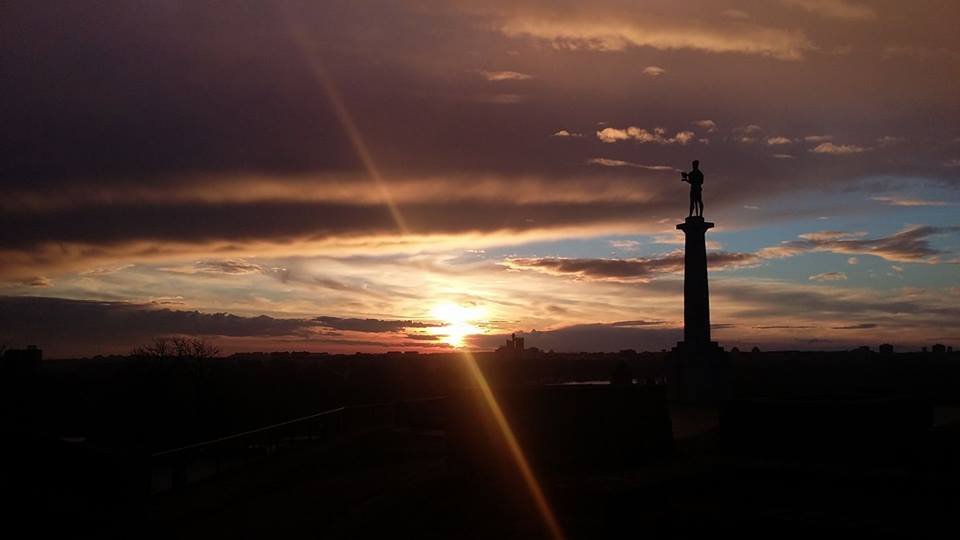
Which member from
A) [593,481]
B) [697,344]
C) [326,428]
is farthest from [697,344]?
[593,481]

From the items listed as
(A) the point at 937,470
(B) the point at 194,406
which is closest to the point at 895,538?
(A) the point at 937,470

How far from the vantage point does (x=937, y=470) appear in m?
13.1

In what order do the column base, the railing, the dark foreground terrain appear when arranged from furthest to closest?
the column base
the railing
the dark foreground terrain

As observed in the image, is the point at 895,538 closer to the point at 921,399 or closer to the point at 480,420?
the point at 480,420

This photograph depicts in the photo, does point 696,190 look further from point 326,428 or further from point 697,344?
point 326,428

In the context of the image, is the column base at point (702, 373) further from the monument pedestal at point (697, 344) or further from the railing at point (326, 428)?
the railing at point (326, 428)

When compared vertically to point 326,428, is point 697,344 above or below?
above

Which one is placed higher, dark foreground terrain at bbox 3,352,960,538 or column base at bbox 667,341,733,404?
column base at bbox 667,341,733,404

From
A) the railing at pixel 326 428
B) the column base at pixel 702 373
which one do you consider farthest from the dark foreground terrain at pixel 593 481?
the column base at pixel 702 373

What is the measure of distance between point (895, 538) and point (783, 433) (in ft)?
21.7

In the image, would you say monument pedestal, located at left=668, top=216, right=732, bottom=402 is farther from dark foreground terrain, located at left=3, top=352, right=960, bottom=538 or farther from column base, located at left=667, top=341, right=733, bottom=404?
dark foreground terrain, located at left=3, top=352, right=960, bottom=538

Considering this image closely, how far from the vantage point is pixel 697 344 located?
27.2m

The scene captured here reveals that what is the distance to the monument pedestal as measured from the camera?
88.0ft

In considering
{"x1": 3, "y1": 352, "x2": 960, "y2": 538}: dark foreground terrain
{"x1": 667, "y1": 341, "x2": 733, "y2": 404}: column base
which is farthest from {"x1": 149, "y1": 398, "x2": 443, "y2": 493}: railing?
{"x1": 667, "y1": 341, "x2": 733, "y2": 404}: column base
